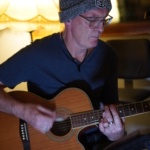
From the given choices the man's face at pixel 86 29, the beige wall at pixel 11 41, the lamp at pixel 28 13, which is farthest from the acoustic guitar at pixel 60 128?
the beige wall at pixel 11 41

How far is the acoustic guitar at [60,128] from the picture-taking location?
97 centimetres

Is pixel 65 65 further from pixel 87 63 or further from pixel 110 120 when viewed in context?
pixel 110 120

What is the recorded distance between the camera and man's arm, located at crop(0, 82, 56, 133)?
92 centimetres

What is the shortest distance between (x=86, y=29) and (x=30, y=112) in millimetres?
430

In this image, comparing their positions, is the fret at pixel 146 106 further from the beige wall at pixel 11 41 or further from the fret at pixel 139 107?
the beige wall at pixel 11 41

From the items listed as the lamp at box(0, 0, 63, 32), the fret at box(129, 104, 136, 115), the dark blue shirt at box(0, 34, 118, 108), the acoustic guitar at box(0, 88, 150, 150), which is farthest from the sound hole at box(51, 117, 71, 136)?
the lamp at box(0, 0, 63, 32)

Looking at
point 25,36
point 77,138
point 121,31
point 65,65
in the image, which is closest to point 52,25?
point 25,36

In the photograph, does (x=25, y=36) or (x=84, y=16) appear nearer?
(x=84, y=16)

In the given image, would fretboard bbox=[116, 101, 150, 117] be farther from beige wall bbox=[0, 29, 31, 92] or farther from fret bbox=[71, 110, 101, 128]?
beige wall bbox=[0, 29, 31, 92]

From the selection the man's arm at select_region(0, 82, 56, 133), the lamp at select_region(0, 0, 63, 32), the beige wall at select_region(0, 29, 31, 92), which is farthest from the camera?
the beige wall at select_region(0, 29, 31, 92)

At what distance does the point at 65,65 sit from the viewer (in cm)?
106

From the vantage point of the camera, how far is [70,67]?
1062 millimetres

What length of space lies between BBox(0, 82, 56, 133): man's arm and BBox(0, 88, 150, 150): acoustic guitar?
0.13ft

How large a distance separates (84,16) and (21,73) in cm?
38
